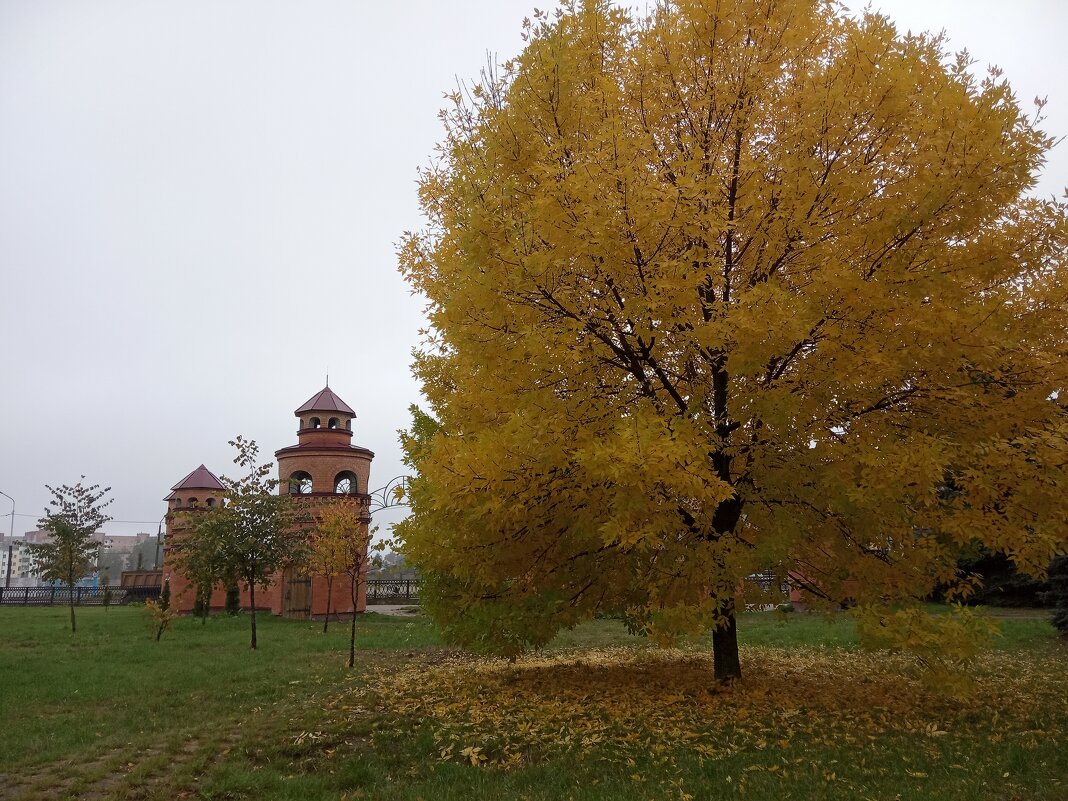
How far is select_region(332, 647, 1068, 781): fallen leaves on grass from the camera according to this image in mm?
5766

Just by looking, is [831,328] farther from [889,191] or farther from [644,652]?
[644,652]

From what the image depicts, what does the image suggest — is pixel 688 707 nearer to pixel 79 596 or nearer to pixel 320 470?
pixel 320 470

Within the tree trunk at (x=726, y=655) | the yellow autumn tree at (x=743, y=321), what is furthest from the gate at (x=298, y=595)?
the tree trunk at (x=726, y=655)

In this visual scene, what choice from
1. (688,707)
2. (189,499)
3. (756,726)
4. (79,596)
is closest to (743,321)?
(756,726)

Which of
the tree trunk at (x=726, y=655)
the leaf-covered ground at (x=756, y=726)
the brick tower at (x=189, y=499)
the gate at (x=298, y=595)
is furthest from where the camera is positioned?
the brick tower at (x=189, y=499)

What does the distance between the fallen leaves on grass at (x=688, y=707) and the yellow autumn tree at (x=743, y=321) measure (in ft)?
3.14

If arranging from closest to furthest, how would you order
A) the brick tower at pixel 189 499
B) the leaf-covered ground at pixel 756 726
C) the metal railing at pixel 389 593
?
Result: the leaf-covered ground at pixel 756 726 → the brick tower at pixel 189 499 → the metal railing at pixel 389 593

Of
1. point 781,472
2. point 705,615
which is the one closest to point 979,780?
point 705,615

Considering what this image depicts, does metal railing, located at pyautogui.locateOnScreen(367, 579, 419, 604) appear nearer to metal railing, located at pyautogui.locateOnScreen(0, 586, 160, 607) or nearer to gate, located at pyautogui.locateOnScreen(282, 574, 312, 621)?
gate, located at pyautogui.locateOnScreen(282, 574, 312, 621)

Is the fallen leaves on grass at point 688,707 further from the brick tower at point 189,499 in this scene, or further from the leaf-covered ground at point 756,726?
the brick tower at point 189,499

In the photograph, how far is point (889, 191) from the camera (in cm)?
654

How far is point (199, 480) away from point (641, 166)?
102ft

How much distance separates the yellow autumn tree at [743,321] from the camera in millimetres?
5805

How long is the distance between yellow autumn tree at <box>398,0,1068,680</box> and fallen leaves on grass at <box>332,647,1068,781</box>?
3.14 feet
